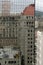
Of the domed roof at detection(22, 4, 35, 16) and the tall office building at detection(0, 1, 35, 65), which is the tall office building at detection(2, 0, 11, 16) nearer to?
the tall office building at detection(0, 1, 35, 65)

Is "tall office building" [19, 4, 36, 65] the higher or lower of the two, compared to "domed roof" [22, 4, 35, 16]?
lower

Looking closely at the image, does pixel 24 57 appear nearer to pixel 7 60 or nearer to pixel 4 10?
pixel 7 60

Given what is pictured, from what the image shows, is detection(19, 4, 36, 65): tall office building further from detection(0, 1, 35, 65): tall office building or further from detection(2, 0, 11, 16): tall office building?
detection(2, 0, 11, 16): tall office building

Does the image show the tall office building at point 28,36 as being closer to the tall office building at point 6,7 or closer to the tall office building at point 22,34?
the tall office building at point 22,34

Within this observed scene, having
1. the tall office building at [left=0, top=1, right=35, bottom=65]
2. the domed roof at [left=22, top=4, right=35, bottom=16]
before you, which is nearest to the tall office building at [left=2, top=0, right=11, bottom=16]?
the tall office building at [left=0, top=1, right=35, bottom=65]

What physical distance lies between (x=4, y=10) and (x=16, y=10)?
0.19 m

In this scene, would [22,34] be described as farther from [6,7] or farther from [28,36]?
[6,7]

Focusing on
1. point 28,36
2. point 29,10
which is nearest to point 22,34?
point 28,36

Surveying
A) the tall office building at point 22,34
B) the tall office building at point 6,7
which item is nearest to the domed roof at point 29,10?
the tall office building at point 22,34

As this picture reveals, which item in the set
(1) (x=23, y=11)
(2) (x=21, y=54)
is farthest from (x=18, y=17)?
(2) (x=21, y=54)

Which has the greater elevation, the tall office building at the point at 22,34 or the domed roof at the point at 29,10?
the domed roof at the point at 29,10

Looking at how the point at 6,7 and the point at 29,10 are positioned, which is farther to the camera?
the point at 6,7

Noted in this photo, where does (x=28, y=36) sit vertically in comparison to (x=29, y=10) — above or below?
below

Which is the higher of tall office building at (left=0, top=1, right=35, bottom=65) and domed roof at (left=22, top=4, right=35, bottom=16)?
domed roof at (left=22, top=4, right=35, bottom=16)
